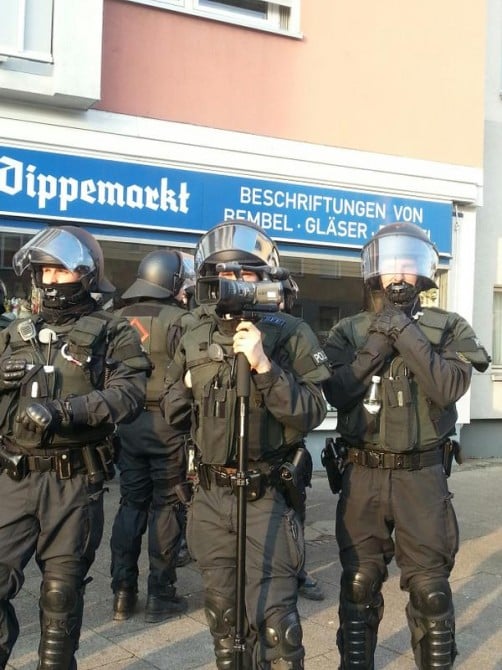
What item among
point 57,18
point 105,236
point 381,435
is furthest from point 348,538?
point 57,18

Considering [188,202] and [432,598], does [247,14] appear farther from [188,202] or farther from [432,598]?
[432,598]

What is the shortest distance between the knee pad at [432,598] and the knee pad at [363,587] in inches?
6.7

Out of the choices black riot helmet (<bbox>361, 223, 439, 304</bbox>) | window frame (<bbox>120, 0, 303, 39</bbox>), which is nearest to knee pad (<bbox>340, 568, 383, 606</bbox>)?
black riot helmet (<bbox>361, 223, 439, 304</bbox>)

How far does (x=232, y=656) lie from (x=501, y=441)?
331 inches

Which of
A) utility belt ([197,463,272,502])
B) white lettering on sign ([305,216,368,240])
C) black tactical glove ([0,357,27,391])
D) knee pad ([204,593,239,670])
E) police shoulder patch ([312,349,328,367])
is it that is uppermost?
white lettering on sign ([305,216,368,240])

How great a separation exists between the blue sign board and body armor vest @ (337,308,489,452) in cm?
467

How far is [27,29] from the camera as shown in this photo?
24.1ft

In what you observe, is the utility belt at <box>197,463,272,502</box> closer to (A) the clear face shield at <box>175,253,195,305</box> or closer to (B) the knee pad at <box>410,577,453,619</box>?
(B) the knee pad at <box>410,577,453,619</box>

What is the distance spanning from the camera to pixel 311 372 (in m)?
3.30

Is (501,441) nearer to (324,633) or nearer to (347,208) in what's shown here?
(347,208)

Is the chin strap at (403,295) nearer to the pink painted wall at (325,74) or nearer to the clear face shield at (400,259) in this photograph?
the clear face shield at (400,259)

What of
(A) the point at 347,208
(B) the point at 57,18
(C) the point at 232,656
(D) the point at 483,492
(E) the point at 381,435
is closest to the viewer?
(C) the point at 232,656

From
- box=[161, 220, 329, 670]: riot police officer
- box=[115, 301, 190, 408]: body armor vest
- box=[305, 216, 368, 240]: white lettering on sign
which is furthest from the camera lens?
box=[305, 216, 368, 240]: white lettering on sign

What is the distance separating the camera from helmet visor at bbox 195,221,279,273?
131 inches
